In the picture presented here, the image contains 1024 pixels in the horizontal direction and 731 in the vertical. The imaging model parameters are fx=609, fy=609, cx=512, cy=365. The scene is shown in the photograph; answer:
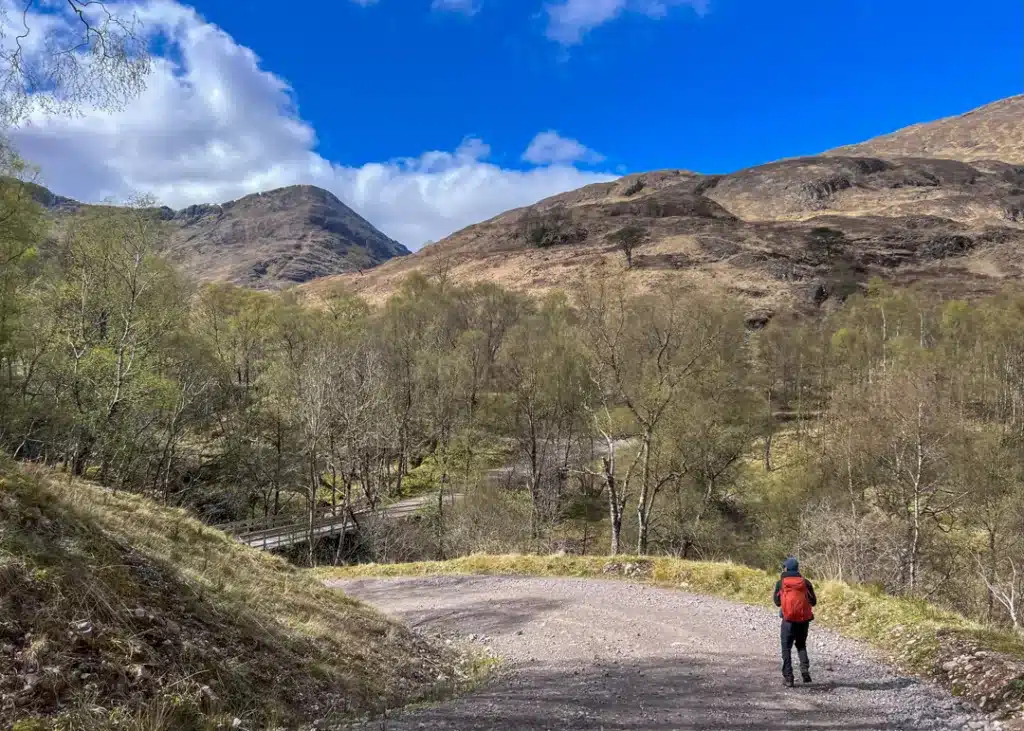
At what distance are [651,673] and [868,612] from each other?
199 inches

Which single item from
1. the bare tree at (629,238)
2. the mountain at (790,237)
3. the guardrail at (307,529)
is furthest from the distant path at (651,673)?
the bare tree at (629,238)

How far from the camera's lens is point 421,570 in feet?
59.7

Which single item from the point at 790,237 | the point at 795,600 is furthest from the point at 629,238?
the point at 795,600

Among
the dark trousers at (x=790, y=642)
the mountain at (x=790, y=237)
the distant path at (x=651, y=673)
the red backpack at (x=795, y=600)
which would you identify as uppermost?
the mountain at (x=790, y=237)

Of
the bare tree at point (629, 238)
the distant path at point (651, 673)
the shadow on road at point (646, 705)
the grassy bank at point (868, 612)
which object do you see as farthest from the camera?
the bare tree at point (629, 238)

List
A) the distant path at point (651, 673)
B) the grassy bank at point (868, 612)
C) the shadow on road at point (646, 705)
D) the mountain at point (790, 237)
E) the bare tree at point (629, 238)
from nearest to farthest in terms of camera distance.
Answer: the shadow on road at point (646, 705) → the distant path at point (651, 673) → the grassy bank at point (868, 612) → the mountain at point (790, 237) → the bare tree at point (629, 238)

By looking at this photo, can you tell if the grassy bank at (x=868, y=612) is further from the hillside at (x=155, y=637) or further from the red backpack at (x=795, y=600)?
the hillside at (x=155, y=637)

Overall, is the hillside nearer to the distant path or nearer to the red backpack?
the distant path

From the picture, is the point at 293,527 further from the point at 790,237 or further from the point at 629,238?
the point at 790,237

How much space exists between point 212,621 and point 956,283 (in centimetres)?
12352

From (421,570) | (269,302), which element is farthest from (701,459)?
(269,302)

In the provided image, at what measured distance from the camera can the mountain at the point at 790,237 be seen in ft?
350

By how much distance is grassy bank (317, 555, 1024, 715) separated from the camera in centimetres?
744

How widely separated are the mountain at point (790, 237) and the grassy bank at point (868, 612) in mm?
62195
